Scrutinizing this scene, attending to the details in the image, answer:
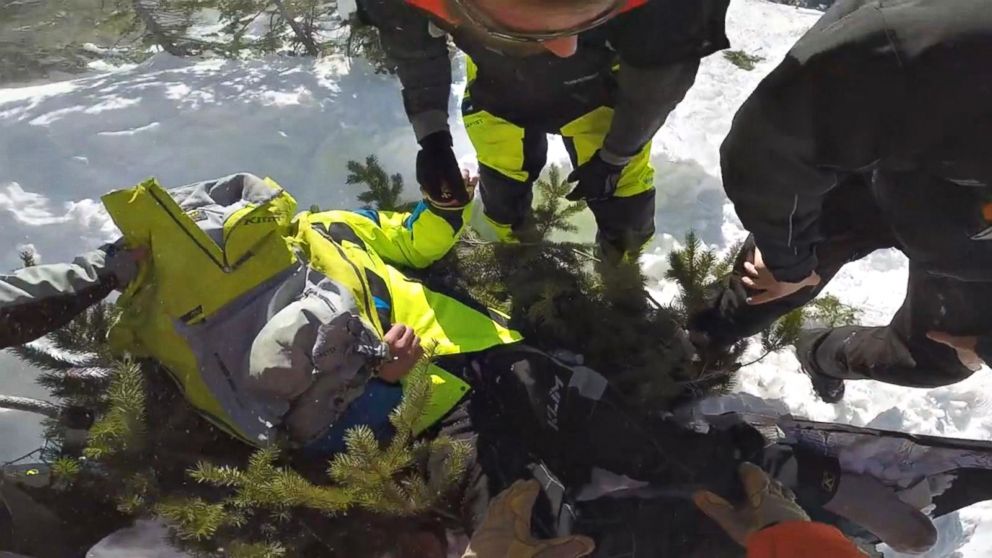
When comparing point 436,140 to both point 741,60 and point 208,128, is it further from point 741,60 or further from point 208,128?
point 741,60

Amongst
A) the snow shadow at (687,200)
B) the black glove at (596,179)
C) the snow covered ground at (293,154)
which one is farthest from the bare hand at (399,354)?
the snow shadow at (687,200)

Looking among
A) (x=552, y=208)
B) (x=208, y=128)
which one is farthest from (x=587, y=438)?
(x=208, y=128)

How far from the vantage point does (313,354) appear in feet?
5.63

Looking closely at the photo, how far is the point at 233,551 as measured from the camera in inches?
62.1

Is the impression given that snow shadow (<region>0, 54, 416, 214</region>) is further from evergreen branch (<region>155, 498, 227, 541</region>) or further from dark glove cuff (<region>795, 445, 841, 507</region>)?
dark glove cuff (<region>795, 445, 841, 507</region>)

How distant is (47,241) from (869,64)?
3238 millimetres

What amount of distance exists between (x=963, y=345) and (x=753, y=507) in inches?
26.9

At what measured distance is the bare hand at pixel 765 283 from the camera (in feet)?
6.35

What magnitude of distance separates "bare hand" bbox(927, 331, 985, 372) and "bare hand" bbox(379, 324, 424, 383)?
1409mm

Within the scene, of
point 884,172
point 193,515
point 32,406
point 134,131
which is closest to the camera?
point 884,172

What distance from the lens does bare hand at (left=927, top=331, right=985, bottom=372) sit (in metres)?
1.70

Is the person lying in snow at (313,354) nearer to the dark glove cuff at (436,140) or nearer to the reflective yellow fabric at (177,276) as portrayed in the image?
the reflective yellow fabric at (177,276)

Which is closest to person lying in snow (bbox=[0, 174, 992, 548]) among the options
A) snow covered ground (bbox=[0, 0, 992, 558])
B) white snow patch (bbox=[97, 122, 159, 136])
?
snow covered ground (bbox=[0, 0, 992, 558])

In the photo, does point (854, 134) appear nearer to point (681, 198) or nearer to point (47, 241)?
point (681, 198)
